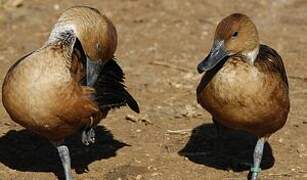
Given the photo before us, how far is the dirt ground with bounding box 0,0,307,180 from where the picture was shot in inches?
273

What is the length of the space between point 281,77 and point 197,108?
5.51 ft

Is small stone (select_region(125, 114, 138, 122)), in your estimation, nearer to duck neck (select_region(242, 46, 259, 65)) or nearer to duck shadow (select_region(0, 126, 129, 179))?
duck shadow (select_region(0, 126, 129, 179))

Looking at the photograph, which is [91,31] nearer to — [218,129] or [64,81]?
[64,81]

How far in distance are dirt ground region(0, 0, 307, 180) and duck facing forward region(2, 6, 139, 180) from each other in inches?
27.9

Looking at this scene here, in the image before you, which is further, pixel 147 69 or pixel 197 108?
pixel 147 69

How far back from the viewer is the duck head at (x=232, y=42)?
6.21m

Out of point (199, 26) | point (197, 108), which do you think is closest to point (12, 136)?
point (197, 108)

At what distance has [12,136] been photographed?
7508mm

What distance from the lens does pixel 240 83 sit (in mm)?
6176

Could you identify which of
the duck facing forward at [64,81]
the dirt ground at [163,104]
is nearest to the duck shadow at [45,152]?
the dirt ground at [163,104]

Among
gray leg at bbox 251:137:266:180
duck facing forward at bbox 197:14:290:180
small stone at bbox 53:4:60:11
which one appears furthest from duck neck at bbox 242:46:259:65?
small stone at bbox 53:4:60:11

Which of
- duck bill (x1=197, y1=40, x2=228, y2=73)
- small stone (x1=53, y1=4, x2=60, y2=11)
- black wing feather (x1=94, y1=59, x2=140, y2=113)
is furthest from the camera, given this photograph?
small stone (x1=53, y1=4, x2=60, y2=11)

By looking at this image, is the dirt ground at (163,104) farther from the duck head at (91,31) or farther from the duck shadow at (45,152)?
the duck head at (91,31)

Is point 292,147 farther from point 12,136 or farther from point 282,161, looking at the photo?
point 12,136
